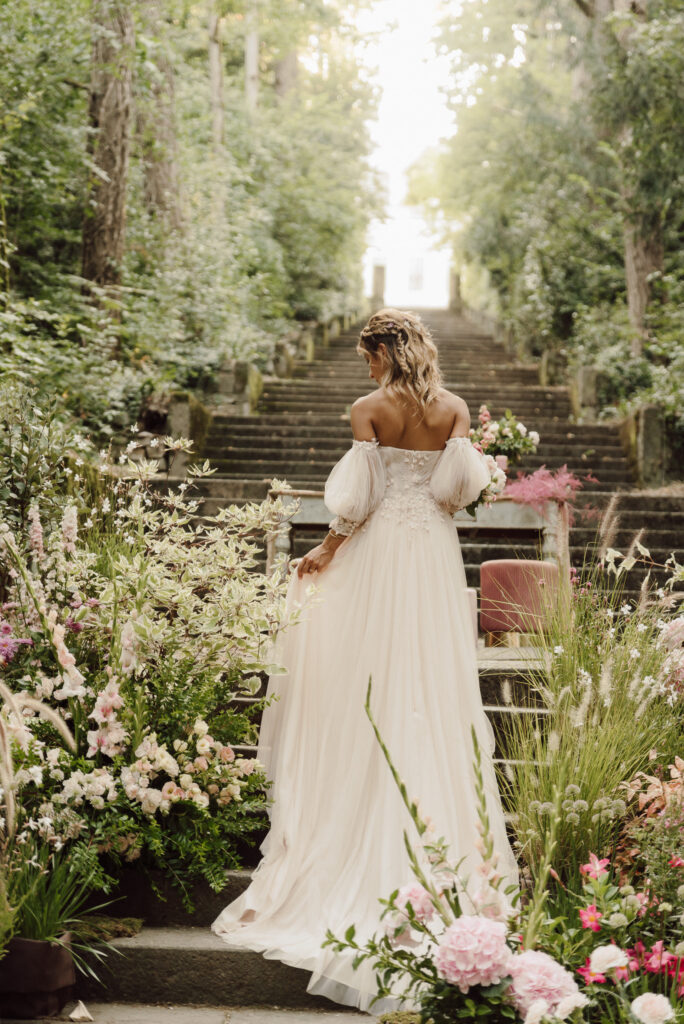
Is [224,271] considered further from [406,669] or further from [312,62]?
[312,62]

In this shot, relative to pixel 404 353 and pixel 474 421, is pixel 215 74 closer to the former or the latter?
pixel 474 421

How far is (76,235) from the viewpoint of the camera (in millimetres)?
12031

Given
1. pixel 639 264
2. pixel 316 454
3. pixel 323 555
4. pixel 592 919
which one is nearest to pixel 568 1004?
pixel 592 919

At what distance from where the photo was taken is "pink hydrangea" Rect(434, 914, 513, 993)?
228cm

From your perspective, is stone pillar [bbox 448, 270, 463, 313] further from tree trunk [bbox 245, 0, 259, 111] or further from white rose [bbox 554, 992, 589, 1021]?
white rose [bbox 554, 992, 589, 1021]

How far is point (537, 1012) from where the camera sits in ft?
7.22

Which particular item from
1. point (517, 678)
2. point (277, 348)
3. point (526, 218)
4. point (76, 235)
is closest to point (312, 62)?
point (526, 218)

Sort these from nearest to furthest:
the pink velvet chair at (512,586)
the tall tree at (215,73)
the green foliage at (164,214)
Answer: the pink velvet chair at (512,586) → the green foliage at (164,214) → the tall tree at (215,73)

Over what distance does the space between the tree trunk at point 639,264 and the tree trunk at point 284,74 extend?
490 inches

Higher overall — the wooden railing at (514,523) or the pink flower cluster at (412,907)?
the wooden railing at (514,523)

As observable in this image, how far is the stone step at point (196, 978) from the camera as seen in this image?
3311mm

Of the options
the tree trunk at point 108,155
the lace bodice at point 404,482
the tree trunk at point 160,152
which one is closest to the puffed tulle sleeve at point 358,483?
the lace bodice at point 404,482

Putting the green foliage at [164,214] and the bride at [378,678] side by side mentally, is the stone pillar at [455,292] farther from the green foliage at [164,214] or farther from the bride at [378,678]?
the bride at [378,678]

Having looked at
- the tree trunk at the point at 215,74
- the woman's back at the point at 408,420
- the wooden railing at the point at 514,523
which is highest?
the tree trunk at the point at 215,74
